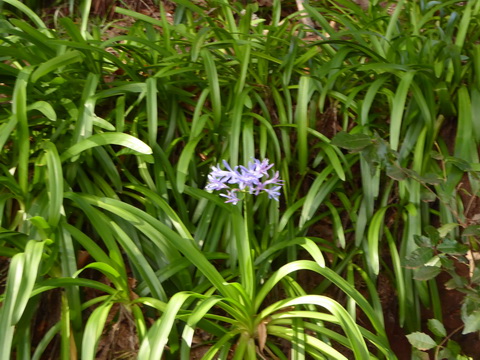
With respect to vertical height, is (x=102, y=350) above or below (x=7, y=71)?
below

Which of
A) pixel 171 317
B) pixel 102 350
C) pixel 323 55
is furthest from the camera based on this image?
pixel 323 55

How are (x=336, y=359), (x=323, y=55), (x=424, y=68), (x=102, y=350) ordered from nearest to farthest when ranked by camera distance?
1. (x=336, y=359)
2. (x=102, y=350)
3. (x=424, y=68)
4. (x=323, y=55)

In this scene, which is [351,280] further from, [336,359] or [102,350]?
[102,350]

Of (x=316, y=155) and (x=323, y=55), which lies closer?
(x=316, y=155)

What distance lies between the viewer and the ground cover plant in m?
1.66

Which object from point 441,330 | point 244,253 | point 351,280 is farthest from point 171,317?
point 441,330

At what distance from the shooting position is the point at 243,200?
1.91 metres

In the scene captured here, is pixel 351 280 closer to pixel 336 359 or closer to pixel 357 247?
pixel 357 247

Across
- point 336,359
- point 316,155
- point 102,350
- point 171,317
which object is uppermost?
point 316,155

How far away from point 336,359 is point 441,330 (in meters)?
0.32

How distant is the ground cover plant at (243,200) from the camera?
65.2 inches

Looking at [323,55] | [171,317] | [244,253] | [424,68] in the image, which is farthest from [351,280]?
[323,55]

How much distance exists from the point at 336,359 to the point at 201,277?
1.71ft

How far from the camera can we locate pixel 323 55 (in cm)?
241
